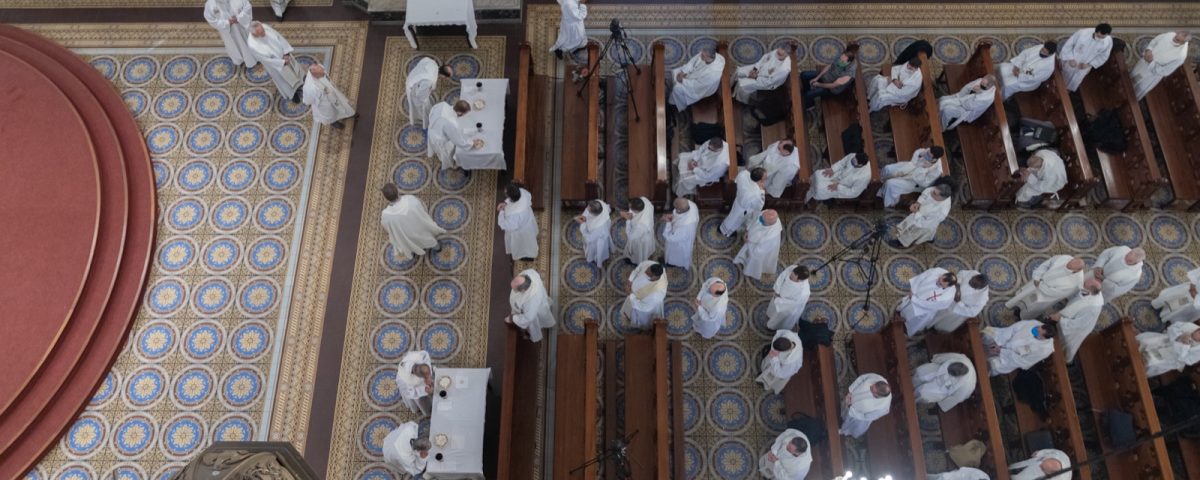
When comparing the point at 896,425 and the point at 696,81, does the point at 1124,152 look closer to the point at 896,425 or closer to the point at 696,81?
the point at 896,425

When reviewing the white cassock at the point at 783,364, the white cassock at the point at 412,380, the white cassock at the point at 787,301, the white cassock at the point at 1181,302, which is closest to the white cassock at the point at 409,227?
the white cassock at the point at 412,380

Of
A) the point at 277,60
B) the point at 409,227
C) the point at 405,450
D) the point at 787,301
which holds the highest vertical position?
the point at 277,60

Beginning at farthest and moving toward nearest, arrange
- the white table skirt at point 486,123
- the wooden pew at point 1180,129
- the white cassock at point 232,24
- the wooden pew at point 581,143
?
the white cassock at point 232,24
the wooden pew at point 1180,129
the white table skirt at point 486,123
the wooden pew at point 581,143

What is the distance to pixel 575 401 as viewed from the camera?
7.71 meters

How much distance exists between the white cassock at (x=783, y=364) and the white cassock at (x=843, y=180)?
179 cm

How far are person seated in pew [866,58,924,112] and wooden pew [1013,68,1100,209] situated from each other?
154 cm

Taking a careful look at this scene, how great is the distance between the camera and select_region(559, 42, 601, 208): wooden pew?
839 centimetres

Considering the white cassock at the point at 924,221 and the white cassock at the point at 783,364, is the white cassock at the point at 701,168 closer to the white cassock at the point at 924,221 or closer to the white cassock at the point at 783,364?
the white cassock at the point at 783,364

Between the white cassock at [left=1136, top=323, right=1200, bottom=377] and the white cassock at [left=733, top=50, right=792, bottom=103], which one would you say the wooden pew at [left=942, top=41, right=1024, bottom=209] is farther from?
the white cassock at [left=733, top=50, right=792, bottom=103]

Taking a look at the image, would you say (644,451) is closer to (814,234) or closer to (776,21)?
(814,234)

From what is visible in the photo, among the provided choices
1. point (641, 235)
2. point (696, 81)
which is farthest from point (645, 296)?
point (696, 81)

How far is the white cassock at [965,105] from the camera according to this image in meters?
8.60

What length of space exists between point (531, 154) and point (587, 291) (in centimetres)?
178

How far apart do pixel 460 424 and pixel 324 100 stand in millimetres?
4016
